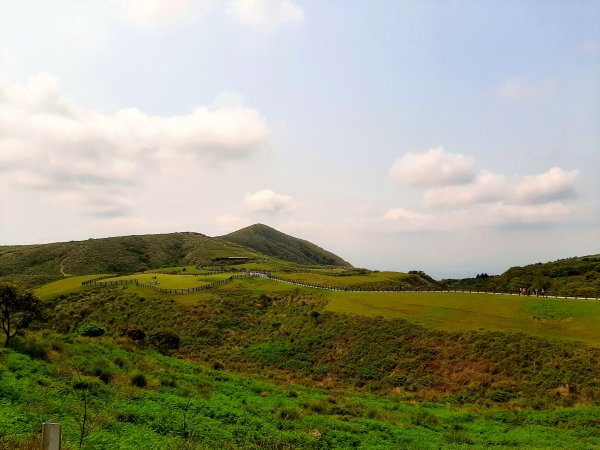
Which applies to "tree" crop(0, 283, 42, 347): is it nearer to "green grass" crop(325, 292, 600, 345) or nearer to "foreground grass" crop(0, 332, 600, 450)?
"foreground grass" crop(0, 332, 600, 450)

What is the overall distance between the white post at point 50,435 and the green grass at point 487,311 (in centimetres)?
4421

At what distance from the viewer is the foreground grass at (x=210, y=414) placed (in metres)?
15.0

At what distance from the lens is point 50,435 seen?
19.2 ft

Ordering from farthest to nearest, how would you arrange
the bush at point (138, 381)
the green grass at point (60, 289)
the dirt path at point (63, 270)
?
the dirt path at point (63, 270)
the green grass at point (60, 289)
the bush at point (138, 381)

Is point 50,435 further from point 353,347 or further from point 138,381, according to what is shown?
point 353,347

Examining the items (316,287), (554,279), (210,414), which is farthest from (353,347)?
(554,279)

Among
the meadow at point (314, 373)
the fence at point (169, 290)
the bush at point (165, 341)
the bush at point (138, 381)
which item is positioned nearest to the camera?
the meadow at point (314, 373)

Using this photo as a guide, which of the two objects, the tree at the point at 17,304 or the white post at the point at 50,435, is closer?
the white post at the point at 50,435

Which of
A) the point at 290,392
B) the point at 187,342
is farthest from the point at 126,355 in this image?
the point at 187,342

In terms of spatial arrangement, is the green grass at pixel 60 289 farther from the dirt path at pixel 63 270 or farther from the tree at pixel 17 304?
the dirt path at pixel 63 270

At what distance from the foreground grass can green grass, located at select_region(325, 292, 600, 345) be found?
711 inches

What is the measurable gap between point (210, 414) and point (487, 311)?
41.7 metres

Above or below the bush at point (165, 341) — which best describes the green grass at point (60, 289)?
above

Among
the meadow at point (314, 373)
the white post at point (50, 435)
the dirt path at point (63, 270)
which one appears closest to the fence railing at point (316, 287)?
the meadow at point (314, 373)
